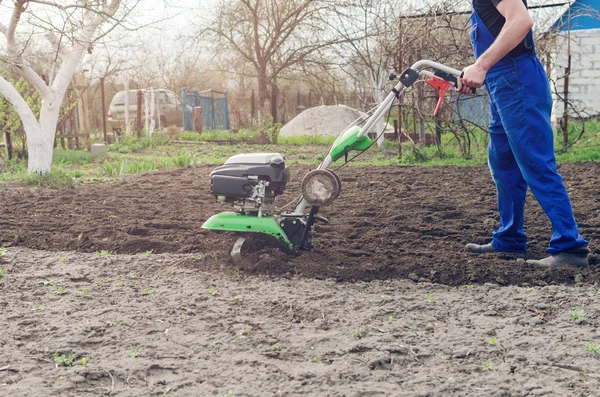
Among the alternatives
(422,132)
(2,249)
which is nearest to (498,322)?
(2,249)

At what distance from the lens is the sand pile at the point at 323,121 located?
57.5 ft

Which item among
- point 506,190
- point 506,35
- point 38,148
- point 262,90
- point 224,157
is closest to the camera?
point 506,35

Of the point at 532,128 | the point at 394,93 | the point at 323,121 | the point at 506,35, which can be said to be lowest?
the point at 532,128

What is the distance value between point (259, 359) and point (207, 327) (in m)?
0.47

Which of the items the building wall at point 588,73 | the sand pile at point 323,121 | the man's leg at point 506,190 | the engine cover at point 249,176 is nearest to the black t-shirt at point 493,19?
the man's leg at point 506,190

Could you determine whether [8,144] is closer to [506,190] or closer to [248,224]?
[248,224]

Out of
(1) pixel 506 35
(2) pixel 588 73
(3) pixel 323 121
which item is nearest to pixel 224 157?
(3) pixel 323 121

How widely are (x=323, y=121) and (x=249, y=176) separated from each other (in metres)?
13.8

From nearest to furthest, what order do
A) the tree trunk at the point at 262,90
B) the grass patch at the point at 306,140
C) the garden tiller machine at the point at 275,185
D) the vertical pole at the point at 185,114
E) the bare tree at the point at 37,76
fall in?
1. the garden tiller machine at the point at 275,185
2. the bare tree at the point at 37,76
3. the grass patch at the point at 306,140
4. the tree trunk at the point at 262,90
5. the vertical pole at the point at 185,114

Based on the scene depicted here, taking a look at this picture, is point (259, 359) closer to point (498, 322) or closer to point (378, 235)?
point (498, 322)

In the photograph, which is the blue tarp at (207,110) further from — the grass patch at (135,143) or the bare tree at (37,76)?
the bare tree at (37,76)

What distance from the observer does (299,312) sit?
10.9 feet

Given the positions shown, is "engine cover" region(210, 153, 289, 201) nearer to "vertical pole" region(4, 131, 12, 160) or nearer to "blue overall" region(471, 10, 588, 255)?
"blue overall" region(471, 10, 588, 255)

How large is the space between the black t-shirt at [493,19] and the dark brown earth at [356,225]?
4.13 feet
